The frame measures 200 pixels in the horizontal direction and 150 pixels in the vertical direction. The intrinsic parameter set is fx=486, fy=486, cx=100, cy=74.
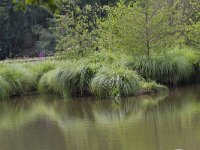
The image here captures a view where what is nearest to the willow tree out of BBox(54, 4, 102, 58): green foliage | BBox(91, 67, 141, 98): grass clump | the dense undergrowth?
the dense undergrowth

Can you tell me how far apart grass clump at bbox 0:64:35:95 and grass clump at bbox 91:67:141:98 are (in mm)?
3342

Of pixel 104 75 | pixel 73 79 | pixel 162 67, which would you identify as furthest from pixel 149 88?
pixel 73 79

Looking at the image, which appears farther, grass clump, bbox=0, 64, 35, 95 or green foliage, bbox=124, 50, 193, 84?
grass clump, bbox=0, 64, 35, 95

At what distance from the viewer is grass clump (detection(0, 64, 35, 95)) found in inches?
640

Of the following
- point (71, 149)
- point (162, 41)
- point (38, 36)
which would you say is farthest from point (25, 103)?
point (38, 36)

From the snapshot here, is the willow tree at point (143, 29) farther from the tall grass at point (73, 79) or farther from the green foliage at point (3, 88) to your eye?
the green foliage at point (3, 88)

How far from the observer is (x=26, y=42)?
3809 centimetres

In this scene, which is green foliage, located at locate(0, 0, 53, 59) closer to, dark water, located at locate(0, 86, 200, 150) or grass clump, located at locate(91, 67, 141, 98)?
dark water, located at locate(0, 86, 200, 150)

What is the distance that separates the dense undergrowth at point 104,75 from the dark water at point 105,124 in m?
0.63

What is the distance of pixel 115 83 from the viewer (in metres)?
13.7

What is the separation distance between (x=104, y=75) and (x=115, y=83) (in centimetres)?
47

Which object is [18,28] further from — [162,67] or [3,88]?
[162,67]

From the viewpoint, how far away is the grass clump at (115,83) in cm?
1362

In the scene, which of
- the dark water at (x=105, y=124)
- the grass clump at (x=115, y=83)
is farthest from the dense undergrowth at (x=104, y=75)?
the dark water at (x=105, y=124)
